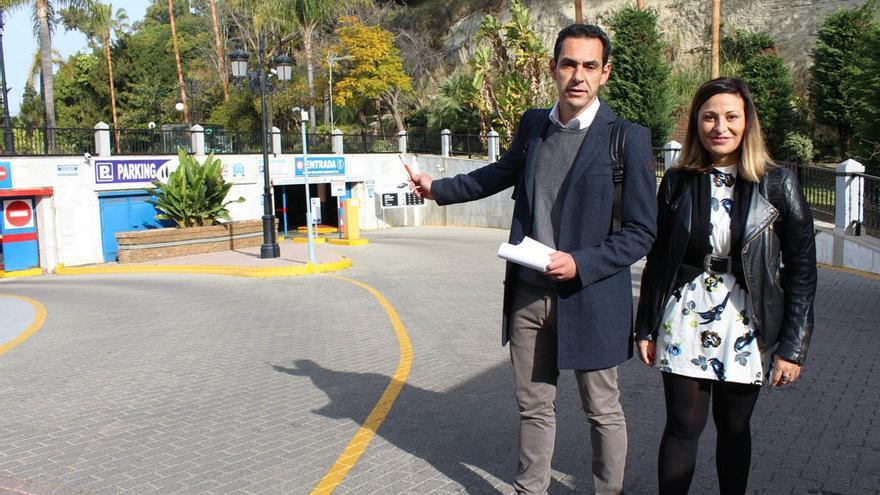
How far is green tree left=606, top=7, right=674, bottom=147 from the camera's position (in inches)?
1066

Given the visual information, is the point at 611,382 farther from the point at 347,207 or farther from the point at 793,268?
the point at 347,207

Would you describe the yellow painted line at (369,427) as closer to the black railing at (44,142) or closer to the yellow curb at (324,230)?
the black railing at (44,142)

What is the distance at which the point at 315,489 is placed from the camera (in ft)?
12.8

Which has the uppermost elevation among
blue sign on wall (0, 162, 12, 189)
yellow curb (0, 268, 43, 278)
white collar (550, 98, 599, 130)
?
blue sign on wall (0, 162, 12, 189)

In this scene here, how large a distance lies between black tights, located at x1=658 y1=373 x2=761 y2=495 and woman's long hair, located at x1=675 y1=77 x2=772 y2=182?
857 millimetres

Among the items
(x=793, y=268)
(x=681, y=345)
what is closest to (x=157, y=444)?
(x=681, y=345)

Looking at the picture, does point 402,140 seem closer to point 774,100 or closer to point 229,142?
point 229,142

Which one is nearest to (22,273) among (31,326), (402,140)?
(31,326)

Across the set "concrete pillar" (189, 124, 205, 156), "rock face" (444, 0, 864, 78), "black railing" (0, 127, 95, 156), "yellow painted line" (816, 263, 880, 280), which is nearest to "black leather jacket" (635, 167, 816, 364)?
"yellow painted line" (816, 263, 880, 280)

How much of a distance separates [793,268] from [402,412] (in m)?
3.11

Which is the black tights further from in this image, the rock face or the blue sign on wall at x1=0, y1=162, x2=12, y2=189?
the rock face

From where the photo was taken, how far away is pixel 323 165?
31.9 m

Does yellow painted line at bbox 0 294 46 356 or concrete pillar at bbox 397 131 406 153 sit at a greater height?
concrete pillar at bbox 397 131 406 153

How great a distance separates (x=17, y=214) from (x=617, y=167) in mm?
22964
